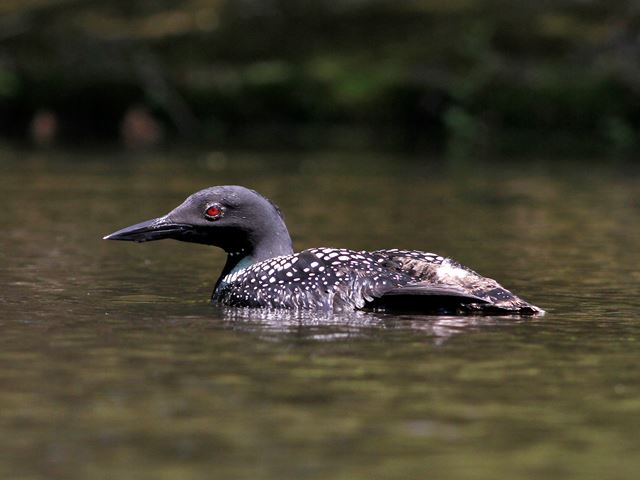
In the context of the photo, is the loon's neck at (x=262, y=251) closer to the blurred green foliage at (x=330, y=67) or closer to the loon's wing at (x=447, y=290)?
the loon's wing at (x=447, y=290)

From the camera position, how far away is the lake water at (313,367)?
16.1 ft

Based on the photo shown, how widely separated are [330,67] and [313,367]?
17567 mm

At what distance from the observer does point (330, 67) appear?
23.7 meters

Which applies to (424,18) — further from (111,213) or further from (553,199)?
(111,213)

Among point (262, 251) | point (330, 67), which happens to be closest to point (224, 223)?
point (262, 251)

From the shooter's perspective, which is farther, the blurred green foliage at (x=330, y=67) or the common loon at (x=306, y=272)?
Answer: the blurred green foliage at (x=330, y=67)

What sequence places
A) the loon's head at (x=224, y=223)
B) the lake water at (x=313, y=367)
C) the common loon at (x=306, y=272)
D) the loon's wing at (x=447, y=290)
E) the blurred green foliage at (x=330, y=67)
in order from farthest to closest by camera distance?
1. the blurred green foliage at (x=330, y=67)
2. the loon's head at (x=224, y=223)
3. the common loon at (x=306, y=272)
4. the loon's wing at (x=447, y=290)
5. the lake water at (x=313, y=367)

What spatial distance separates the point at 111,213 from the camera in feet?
45.2

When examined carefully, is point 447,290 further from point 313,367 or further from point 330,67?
point 330,67

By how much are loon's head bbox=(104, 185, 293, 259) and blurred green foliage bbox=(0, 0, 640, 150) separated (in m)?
14.2

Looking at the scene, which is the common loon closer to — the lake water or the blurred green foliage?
the lake water

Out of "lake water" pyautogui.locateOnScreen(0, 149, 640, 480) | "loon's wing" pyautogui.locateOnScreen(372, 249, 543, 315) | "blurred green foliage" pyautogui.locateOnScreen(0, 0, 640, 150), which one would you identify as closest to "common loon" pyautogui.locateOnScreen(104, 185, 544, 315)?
"loon's wing" pyautogui.locateOnScreen(372, 249, 543, 315)

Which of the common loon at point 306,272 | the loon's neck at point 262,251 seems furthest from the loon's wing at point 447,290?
the loon's neck at point 262,251

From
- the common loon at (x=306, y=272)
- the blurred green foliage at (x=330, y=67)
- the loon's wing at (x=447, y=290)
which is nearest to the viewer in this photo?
the loon's wing at (x=447, y=290)
